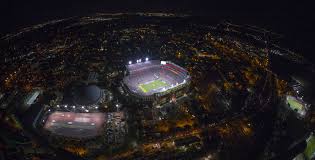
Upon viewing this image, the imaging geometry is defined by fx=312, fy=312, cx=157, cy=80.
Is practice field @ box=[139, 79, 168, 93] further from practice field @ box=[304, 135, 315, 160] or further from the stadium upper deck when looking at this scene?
practice field @ box=[304, 135, 315, 160]

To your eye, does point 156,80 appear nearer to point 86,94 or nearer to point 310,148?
point 86,94

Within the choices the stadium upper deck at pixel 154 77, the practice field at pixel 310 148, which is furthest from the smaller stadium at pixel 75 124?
the practice field at pixel 310 148

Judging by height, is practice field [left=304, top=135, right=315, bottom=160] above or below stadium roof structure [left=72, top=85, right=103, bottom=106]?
below

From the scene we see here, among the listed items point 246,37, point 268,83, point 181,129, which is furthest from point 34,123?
point 246,37

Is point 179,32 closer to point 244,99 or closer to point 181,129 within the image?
point 244,99

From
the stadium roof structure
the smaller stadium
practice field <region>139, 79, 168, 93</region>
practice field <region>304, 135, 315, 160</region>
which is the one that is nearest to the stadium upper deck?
practice field <region>139, 79, 168, 93</region>
